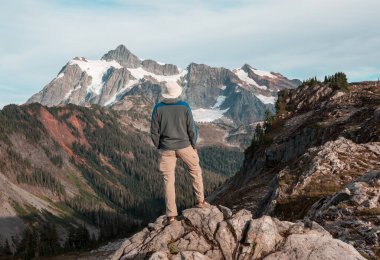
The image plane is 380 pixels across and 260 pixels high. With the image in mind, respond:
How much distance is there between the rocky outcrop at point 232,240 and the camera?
15250 millimetres

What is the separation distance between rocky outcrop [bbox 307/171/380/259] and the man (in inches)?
286

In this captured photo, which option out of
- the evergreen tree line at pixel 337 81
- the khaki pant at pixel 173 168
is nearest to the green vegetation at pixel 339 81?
the evergreen tree line at pixel 337 81

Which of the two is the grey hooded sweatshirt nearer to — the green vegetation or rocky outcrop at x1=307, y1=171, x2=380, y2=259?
rocky outcrop at x1=307, y1=171, x2=380, y2=259

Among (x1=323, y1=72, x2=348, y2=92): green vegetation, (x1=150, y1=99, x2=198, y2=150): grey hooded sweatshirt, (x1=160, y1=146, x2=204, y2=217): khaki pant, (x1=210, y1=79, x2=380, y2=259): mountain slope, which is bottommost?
(x1=210, y1=79, x2=380, y2=259): mountain slope

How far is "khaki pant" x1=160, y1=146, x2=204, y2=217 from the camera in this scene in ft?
59.9

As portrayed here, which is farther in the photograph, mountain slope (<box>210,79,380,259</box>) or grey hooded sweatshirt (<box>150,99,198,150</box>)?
mountain slope (<box>210,79,380,259</box>)

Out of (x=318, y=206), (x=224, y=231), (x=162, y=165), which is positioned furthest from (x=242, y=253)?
(x=318, y=206)

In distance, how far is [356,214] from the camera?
2181 cm

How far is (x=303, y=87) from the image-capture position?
15125cm

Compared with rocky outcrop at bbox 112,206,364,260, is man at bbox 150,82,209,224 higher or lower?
higher

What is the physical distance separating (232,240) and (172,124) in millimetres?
5534

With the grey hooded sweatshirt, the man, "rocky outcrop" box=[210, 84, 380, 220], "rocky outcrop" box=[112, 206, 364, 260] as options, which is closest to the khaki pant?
the man

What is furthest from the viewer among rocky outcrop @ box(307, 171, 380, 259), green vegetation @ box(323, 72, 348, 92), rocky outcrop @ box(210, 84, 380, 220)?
green vegetation @ box(323, 72, 348, 92)

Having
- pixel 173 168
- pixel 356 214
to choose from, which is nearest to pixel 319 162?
pixel 356 214
